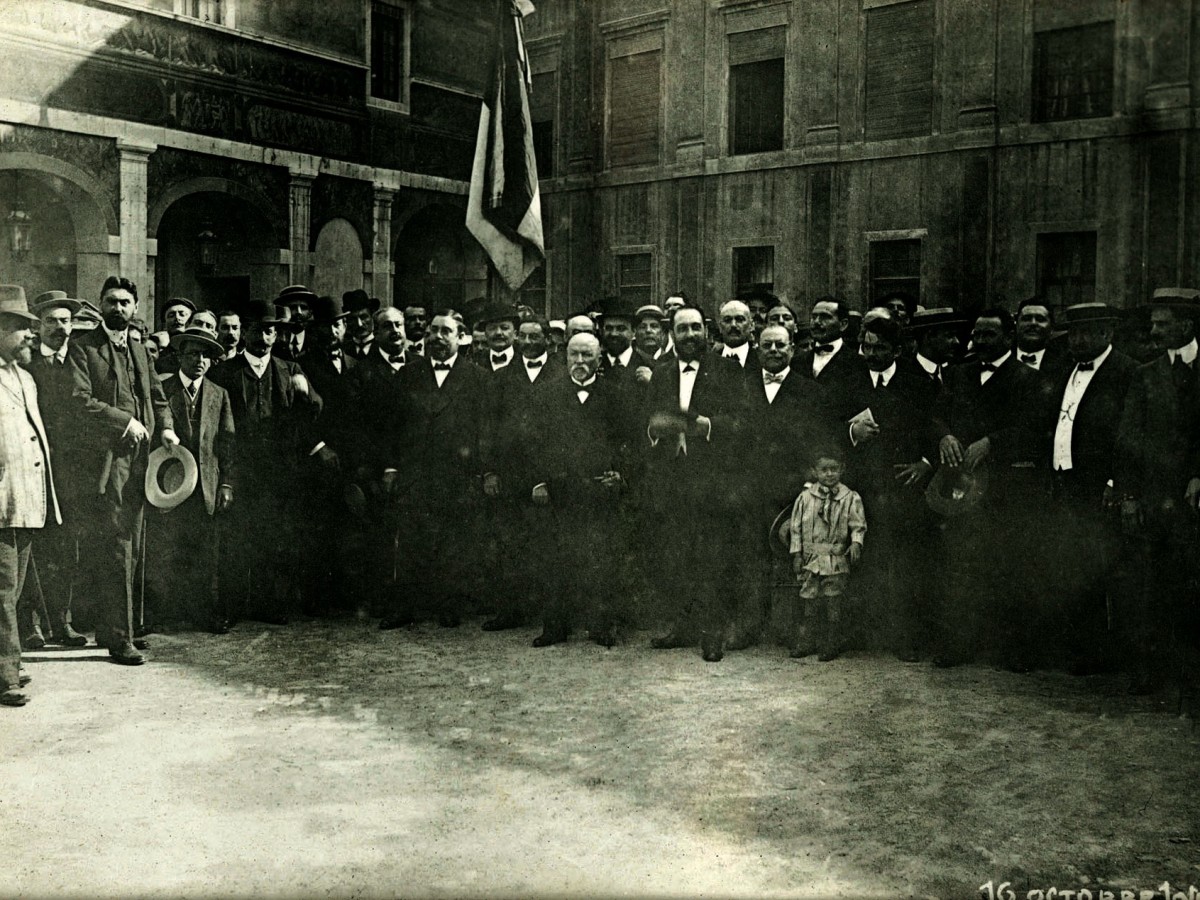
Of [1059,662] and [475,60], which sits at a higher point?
[475,60]

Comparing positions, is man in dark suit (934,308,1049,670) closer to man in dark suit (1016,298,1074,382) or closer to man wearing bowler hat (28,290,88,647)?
man in dark suit (1016,298,1074,382)

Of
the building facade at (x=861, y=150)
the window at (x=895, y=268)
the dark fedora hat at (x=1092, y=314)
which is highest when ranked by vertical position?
the building facade at (x=861, y=150)

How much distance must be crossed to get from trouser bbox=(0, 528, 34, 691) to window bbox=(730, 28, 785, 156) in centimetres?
478

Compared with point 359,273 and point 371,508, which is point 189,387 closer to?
point 371,508

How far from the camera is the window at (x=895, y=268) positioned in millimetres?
6848

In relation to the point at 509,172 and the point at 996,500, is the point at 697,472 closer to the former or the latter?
the point at 996,500

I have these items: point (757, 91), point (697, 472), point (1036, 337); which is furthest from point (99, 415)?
point (1036, 337)

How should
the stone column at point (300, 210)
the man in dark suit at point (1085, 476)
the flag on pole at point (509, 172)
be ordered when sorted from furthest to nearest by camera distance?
→ 1. the stone column at point (300, 210)
2. the flag on pole at point (509, 172)
3. the man in dark suit at point (1085, 476)

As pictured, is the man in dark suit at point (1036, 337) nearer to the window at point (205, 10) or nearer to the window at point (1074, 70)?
the window at point (1074, 70)

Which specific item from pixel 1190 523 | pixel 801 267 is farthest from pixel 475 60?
pixel 1190 523

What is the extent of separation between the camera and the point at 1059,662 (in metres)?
5.65

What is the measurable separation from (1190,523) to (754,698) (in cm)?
211

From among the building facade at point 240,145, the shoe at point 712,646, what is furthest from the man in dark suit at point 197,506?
the building facade at point 240,145

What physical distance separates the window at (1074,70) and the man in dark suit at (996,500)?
1.13 metres
